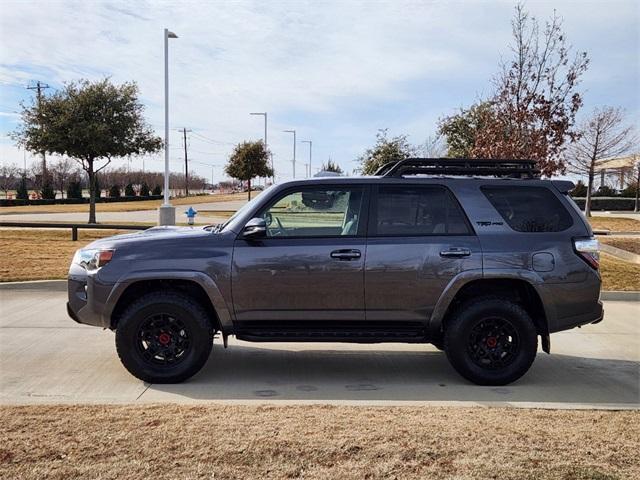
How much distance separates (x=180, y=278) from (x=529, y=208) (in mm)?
3180

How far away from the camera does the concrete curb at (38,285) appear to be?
9453 mm

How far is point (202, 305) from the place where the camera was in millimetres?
5543

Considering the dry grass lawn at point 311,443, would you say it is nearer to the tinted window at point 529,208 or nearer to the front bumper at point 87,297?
the front bumper at point 87,297

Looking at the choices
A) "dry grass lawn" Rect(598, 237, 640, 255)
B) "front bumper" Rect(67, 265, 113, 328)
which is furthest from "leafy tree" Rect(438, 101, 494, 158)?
"front bumper" Rect(67, 265, 113, 328)

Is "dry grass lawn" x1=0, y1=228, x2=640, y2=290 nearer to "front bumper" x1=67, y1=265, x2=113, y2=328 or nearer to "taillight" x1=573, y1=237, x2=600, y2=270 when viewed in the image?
"front bumper" x1=67, y1=265, x2=113, y2=328

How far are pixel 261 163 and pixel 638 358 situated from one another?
41.4m

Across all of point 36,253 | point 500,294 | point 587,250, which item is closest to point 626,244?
point 587,250

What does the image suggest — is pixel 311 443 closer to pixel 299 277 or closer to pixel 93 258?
pixel 299 277

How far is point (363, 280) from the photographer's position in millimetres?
5332

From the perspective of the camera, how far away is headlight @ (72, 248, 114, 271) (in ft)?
17.6

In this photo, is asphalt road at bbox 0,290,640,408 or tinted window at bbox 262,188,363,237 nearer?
asphalt road at bbox 0,290,640,408

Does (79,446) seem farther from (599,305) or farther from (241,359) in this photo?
(599,305)

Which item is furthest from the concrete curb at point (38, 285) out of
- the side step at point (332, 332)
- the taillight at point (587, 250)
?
the taillight at point (587, 250)

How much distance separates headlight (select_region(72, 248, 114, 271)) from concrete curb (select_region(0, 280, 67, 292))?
4416 millimetres
